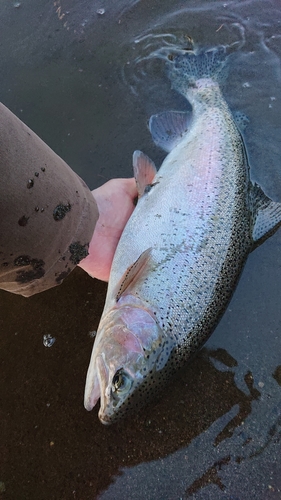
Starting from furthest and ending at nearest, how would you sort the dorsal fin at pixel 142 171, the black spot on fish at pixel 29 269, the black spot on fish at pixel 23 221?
the dorsal fin at pixel 142 171
the black spot on fish at pixel 29 269
the black spot on fish at pixel 23 221

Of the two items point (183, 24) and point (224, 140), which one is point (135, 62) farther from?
point (224, 140)

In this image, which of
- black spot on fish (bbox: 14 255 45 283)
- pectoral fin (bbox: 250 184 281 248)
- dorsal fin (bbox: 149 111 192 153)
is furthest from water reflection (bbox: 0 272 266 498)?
dorsal fin (bbox: 149 111 192 153)

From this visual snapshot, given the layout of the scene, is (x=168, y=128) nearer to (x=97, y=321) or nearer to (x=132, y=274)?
(x=132, y=274)

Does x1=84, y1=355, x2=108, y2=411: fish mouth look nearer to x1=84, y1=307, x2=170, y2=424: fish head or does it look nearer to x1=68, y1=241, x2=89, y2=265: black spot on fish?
x1=84, y1=307, x2=170, y2=424: fish head

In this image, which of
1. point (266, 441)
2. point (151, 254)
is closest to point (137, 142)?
point (151, 254)

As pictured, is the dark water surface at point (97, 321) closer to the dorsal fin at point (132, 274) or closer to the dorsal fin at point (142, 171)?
the dorsal fin at point (142, 171)

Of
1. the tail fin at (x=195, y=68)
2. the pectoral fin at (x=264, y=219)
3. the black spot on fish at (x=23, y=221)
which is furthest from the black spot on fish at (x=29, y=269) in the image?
the tail fin at (x=195, y=68)

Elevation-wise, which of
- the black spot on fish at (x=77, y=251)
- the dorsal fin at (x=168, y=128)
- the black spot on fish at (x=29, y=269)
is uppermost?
the black spot on fish at (x=29, y=269)

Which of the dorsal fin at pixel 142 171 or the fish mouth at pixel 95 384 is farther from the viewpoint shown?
the dorsal fin at pixel 142 171
